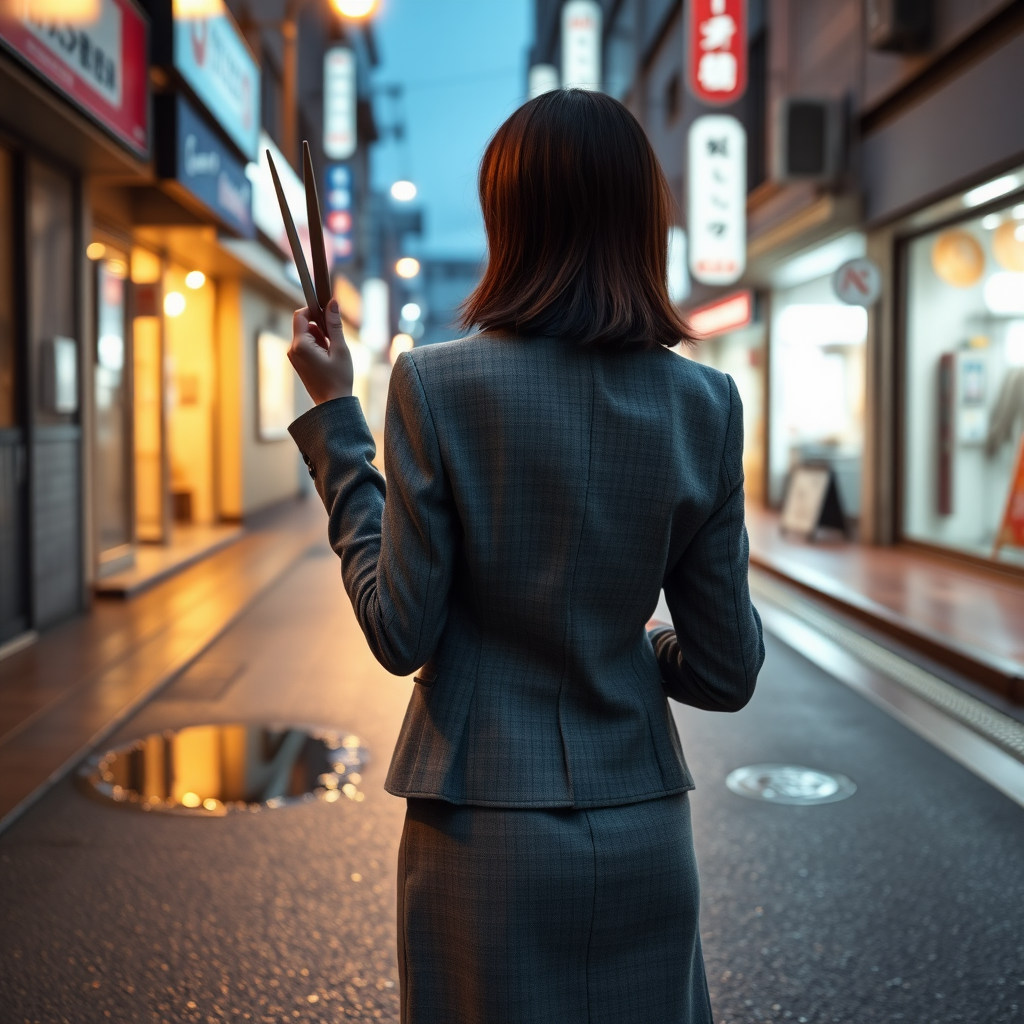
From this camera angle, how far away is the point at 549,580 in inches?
55.7

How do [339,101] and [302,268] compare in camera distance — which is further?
[339,101]

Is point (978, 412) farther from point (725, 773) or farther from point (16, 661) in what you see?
point (16, 661)

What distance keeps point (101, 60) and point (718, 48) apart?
10387 millimetres

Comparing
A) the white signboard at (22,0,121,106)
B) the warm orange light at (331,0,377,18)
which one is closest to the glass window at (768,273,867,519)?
the warm orange light at (331,0,377,18)

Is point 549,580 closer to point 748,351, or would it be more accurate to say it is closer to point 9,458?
point 9,458

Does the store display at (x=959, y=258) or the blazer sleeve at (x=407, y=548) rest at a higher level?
the store display at (x=959, y=258)

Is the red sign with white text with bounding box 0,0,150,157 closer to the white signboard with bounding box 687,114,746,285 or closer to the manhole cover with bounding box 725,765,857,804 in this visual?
the manhole cover with bounding box 725,765,857,804

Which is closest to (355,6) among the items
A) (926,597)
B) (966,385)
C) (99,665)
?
(966,385)

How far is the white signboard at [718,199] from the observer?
55.6 feet

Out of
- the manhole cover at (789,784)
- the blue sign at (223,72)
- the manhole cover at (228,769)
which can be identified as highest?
the blue sign at (223,72)

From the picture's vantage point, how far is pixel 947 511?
40.1 feet

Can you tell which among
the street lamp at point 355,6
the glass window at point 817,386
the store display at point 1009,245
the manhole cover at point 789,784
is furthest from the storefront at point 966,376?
the street lamp at point 355,6

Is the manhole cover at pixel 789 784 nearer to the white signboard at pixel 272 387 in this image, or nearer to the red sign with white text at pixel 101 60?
the red sign with white text at pixel 101 60

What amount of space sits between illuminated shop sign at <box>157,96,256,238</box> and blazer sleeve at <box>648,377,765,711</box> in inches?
329
